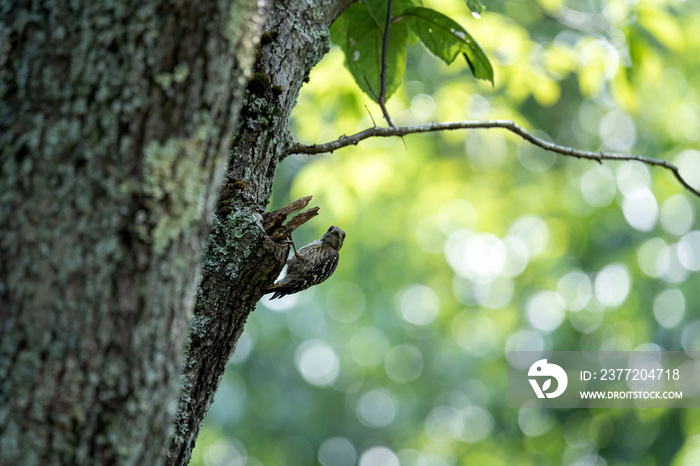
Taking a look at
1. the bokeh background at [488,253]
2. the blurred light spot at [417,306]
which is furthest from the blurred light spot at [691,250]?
the blurred light spot at [417,306]

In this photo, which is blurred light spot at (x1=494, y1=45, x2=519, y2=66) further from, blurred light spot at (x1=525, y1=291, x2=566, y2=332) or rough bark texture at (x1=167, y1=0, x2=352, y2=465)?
blurred light spot at (x1=525, y1=291, x2=566, y2=332)

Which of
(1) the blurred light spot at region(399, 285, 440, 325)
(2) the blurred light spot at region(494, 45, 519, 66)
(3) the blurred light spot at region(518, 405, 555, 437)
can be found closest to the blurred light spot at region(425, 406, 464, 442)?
(3) the blurred light spot at region(518, 405, 555, 437)

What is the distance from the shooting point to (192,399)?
2000 millimetres

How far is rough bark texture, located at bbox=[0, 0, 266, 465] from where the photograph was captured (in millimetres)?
1137

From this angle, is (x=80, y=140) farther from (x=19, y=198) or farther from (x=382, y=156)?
(x=382, y=156)

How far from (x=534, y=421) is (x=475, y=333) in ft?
7.71

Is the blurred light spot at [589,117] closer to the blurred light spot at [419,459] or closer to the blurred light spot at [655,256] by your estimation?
the blurred light spot at [655,256]

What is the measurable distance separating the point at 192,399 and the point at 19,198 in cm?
105

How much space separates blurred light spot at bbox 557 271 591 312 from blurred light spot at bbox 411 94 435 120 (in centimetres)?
669

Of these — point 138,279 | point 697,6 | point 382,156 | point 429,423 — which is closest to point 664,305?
point 697,6

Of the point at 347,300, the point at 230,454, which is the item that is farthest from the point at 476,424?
the point at 230,454

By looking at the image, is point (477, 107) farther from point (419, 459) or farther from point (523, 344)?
point (419, 459)

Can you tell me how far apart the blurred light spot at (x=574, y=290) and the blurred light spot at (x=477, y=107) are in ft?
21.9

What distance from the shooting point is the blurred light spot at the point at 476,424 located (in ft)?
46.2
